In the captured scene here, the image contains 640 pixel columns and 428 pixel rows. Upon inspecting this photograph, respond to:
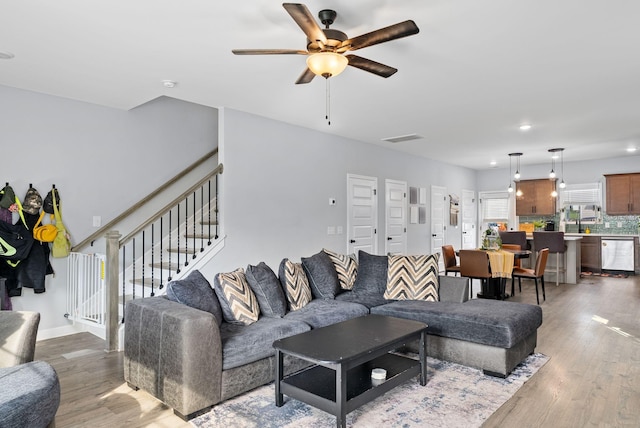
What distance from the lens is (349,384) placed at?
266cm

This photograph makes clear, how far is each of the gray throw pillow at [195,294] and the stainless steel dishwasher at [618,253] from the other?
9.20m

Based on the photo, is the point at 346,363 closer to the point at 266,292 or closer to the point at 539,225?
the point at 266,292

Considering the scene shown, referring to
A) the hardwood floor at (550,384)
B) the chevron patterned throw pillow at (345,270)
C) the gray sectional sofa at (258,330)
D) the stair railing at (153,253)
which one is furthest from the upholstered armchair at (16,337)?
the chevron patterned throw pillow at (345,270)

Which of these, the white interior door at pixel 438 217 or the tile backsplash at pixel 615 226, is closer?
the tile backsplash at pixel 615 226

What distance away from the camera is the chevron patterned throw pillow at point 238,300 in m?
3.26

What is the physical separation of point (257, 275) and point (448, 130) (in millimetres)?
4238

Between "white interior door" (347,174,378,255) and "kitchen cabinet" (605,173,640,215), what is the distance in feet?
19.1

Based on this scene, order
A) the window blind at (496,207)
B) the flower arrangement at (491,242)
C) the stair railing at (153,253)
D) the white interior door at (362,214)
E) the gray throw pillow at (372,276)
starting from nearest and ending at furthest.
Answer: the stair railing at (153,253) < the gray throw pillow at (372,276) < the flower arrangement at (491,242) < the white interior door at (362,214) < the window blind at (496,207)

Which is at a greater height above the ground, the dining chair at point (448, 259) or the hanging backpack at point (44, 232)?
the hanging backpack at point (44, 232)

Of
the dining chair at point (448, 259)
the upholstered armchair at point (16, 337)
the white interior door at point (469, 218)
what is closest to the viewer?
the upholstered armchair at point (16, 337)

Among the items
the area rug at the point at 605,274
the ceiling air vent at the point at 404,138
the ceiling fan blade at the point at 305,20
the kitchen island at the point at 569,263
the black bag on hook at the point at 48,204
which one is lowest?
the area rug at the point at 605,274

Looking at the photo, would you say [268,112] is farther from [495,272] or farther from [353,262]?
[495,272]

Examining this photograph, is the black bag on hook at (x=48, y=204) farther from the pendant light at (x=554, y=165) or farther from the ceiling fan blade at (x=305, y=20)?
the pendant light at (x=554, y=165)

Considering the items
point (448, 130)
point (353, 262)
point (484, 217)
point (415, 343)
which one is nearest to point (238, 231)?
point (353, 262)
